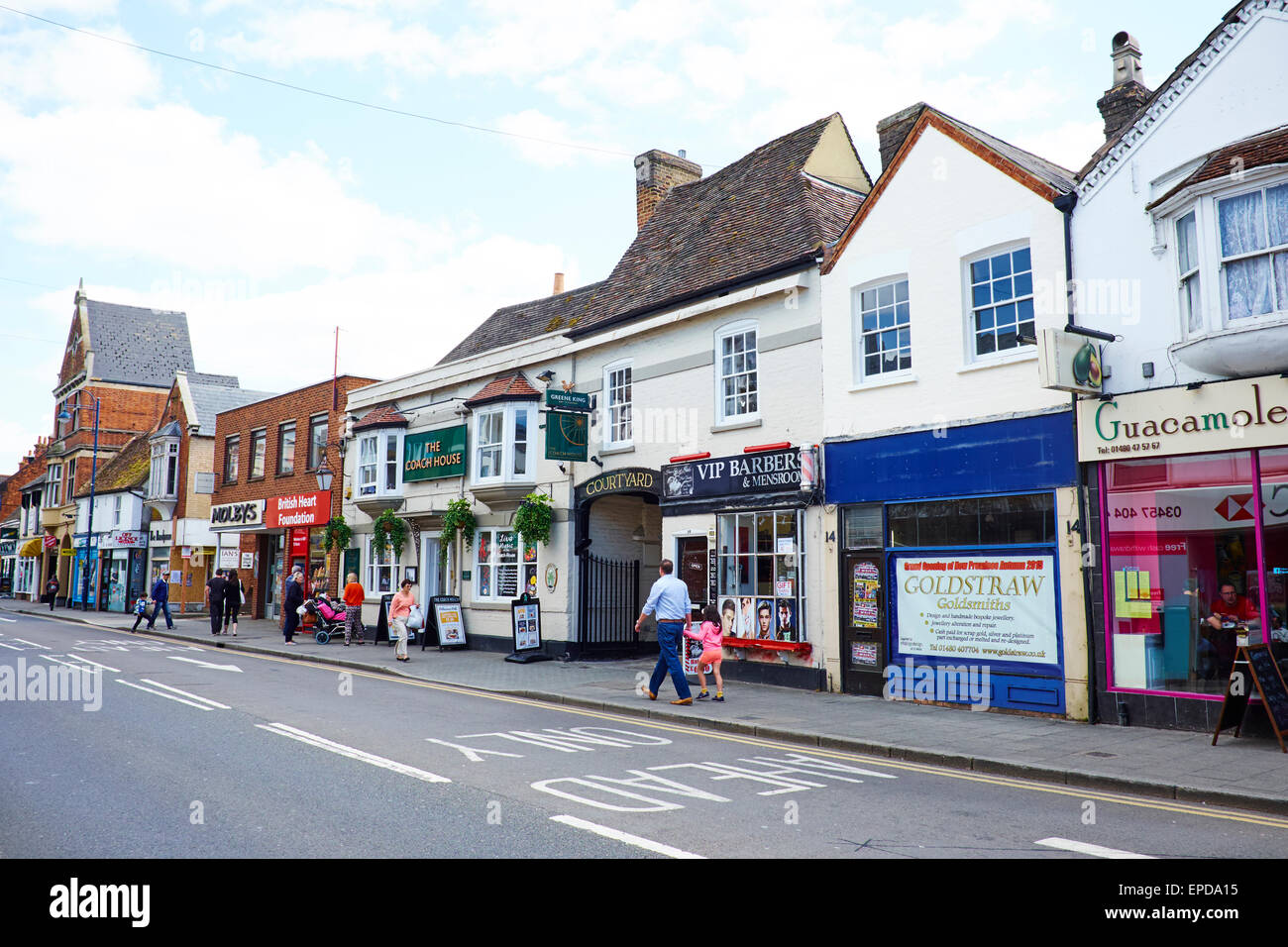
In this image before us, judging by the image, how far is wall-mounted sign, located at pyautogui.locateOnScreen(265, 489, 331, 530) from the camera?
2836 cm

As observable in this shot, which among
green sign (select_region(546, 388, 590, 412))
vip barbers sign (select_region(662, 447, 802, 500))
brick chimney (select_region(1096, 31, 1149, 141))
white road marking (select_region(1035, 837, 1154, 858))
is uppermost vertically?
brick chimney (select_region(1096, 31, 1149, 141))

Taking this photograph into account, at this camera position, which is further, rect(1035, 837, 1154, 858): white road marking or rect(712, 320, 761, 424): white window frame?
rect(712, 320, 761, 424): white window frame

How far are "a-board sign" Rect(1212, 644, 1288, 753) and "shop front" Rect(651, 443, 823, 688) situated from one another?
19.7 feet

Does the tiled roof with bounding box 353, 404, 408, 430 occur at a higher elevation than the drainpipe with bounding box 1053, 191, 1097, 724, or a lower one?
higher

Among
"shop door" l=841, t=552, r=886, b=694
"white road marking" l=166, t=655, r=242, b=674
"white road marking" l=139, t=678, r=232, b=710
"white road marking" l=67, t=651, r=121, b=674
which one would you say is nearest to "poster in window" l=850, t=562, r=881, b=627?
"shop door" l=841, t=552, r=886, b=694

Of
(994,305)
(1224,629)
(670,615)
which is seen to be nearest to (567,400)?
(670,615)

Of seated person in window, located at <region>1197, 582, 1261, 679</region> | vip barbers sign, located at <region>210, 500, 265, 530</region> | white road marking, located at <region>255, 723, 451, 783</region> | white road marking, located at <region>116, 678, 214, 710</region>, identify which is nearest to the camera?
white road marking, located at <region>255, 723, 451, 783</region>

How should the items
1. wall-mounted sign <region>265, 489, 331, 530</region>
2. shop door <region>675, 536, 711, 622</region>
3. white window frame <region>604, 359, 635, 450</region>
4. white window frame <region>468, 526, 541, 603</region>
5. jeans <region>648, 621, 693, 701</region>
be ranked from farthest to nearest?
A: wall-mounted sign <region>265, 489, 331, 530</region> < white window frame <region>468, 526, 541, 603</region> < white window frame <region>604, 359, 635, 450</region> < shop door <region>675, 536, 711, 622</region> < jeans <region>648, 621, 693, 701</region>

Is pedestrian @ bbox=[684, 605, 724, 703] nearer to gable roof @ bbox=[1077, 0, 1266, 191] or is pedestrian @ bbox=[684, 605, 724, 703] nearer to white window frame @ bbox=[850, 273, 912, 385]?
white window frame @ bbox=[850, 273, 912, 385]

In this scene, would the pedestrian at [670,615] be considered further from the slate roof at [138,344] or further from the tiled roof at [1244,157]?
the slate roof at [138,344]

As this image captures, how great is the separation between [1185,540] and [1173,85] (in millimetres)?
5312

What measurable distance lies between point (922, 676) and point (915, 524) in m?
2.14

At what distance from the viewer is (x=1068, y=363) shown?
434 inches
